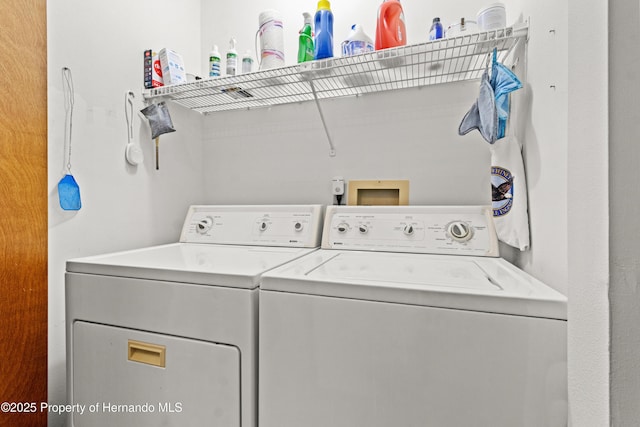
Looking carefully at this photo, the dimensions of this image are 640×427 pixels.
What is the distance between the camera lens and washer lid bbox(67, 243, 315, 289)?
0.85 meters

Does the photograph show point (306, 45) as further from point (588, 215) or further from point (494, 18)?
point (588, 215)

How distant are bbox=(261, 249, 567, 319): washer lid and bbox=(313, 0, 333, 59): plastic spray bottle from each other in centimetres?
85

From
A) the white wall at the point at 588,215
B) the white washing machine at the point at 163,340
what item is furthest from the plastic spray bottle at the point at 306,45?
the white wall at the point at 588,215

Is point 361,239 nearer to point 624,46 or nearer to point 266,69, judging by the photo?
point 266,69

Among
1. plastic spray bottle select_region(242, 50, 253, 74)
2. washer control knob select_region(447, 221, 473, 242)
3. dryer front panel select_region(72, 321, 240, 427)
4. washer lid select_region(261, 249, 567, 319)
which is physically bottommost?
dryer front panel select_region(72, 321, 240, 427)

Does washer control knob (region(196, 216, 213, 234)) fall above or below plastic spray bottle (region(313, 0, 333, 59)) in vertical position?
below

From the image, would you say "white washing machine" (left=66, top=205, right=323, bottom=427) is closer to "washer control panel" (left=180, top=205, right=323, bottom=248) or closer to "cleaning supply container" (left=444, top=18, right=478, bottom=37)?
"washer control panel" (left=180, top=205, right=323, bottom=248)

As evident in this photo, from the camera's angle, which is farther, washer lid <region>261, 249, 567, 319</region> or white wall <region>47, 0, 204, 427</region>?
white wall <region>47, 0, 204, 427</region>

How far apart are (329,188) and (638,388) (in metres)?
1.33

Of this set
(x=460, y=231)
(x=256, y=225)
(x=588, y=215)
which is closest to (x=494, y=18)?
(x=460, y=231)

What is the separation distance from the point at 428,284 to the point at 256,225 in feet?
3.17

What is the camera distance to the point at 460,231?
1.22 meters

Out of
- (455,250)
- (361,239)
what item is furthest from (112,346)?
(455,250)

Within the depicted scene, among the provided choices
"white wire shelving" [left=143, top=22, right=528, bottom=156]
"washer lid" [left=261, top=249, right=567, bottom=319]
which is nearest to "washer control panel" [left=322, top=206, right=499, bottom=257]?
"washer lid" [left=261, top=249, right=567, bottom=319]
